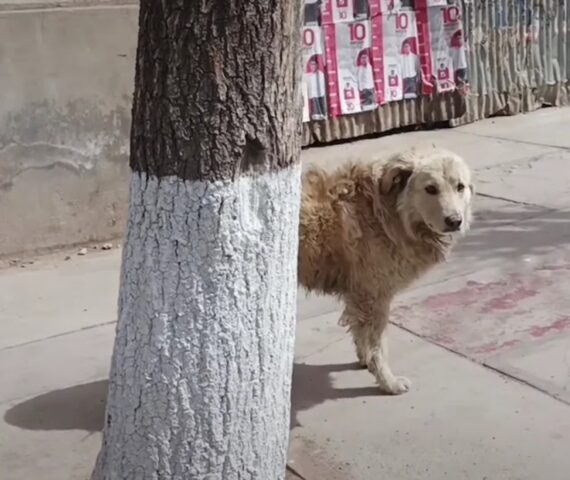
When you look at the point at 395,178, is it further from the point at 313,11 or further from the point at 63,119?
the point at 313,11

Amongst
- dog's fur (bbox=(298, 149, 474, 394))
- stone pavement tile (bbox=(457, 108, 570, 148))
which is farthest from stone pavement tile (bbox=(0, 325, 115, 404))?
stone pavement tile (bbox=(457, 108, 570, 148))

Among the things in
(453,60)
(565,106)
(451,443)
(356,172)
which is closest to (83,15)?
(356,172)

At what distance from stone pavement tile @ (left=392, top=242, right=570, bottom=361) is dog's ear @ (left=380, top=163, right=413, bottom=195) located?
1103 millimetres

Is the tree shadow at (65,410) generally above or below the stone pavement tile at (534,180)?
below

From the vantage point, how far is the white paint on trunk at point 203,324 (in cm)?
299

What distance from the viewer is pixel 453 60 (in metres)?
10.6

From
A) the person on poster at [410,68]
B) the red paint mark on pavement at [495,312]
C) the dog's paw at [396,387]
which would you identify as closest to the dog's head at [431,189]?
the dog's paw at [396,387]

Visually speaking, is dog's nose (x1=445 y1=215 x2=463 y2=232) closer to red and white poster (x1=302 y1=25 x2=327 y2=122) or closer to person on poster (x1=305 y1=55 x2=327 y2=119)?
red and white poster (x1=302 y1=25 x2=327 y2=122)

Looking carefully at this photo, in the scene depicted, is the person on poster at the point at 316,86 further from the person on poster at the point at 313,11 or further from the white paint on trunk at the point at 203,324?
the white paint on trunk at the point at 203,324

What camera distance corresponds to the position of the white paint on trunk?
2.99 meters

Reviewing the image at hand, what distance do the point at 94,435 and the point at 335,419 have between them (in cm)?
111

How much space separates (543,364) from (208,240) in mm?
2681

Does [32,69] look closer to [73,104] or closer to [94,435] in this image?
[73,104]

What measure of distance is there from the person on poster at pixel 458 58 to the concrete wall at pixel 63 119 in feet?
14.9
